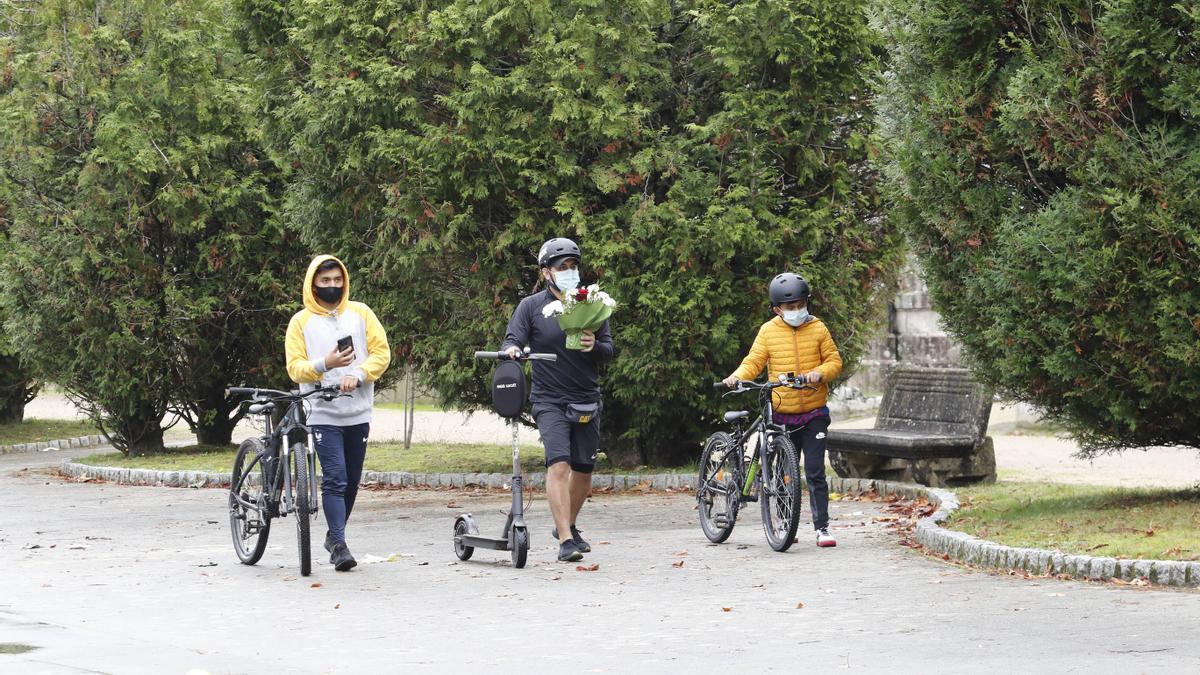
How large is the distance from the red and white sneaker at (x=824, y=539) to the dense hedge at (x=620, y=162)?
489cm

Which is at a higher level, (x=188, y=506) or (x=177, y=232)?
(x=177, y=232)

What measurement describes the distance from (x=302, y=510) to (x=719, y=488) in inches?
125

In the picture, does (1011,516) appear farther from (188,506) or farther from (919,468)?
(188,506)

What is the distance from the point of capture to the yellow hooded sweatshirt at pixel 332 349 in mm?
11242

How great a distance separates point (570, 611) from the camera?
9.30 metres

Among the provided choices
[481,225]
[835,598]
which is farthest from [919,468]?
[835,598]

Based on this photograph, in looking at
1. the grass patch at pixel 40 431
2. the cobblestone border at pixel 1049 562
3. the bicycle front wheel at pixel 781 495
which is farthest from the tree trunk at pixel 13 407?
the cobblestone border at pixel 1049 562

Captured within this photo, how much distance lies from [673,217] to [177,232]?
26.7 ft

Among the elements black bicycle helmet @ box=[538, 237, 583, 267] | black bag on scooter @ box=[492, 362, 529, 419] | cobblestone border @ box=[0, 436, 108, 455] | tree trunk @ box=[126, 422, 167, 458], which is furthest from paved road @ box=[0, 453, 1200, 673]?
cobblestone border @ box=[0, 436, 108, 455]

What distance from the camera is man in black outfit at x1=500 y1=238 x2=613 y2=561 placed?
1152 cm

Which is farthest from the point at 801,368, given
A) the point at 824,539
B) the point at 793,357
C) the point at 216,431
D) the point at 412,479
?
the point at 216,431

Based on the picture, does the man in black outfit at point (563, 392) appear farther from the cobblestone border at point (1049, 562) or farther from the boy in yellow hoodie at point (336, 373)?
the cobblestone border at point (1049, 562)

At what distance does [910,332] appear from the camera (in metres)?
33.2

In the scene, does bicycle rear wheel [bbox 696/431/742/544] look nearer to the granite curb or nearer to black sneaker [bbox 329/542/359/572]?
the granite curb
